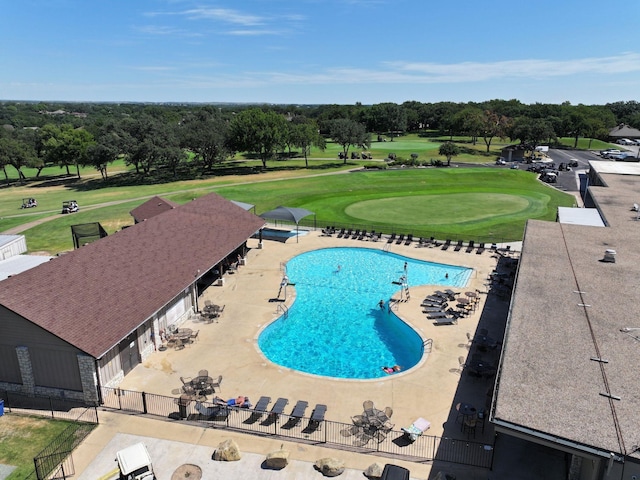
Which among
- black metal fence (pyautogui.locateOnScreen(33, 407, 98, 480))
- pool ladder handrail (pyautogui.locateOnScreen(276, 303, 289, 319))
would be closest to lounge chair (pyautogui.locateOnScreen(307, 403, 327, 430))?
black metal fence (pyautogui.locateOnScreen(33, 407, 98, 480))

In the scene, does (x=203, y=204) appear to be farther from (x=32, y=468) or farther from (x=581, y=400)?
(x=581, y=400)

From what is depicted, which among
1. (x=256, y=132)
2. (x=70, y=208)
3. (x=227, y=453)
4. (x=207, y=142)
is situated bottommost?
(x=227, y=453)

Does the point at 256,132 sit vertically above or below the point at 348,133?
above

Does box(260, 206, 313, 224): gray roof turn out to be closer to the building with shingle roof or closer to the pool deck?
the pool deck

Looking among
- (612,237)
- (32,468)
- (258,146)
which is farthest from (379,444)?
(258,146)

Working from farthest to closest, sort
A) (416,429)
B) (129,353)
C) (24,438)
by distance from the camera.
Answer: (129,353) < (24,438) < (416,429)

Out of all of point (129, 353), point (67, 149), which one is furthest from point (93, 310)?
point (67, 149)

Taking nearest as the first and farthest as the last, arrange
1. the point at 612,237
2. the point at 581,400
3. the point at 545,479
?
the point at 581,400 → the point at 545,479 → the point at 612,237

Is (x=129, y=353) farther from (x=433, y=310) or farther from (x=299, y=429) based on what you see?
(x=433, y=310)
